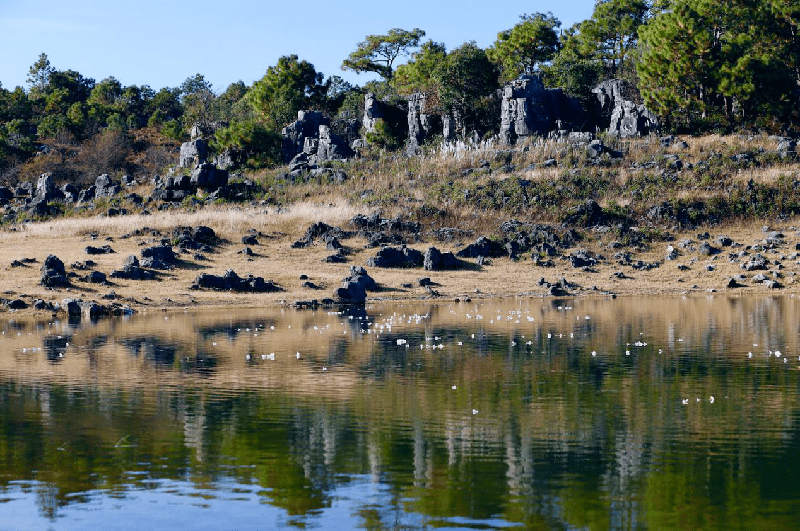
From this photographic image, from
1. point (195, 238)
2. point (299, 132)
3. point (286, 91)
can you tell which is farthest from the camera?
point (286, 91)

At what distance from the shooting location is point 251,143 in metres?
92.8

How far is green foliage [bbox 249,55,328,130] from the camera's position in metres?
104

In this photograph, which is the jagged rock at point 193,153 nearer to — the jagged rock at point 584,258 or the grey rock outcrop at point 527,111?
the grey rock outcrop at point 527,111

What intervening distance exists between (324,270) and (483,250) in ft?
36.3

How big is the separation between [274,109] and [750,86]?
48697mm

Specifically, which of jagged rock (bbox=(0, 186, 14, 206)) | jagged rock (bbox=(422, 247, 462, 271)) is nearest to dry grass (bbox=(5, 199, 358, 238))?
jagged rock (bbox=(422, 247, 462, 271))

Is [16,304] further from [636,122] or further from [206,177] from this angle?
[636,122]

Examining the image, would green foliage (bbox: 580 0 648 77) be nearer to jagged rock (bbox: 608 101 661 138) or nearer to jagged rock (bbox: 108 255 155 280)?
jagged rock (bbox: 608 101 661 138)

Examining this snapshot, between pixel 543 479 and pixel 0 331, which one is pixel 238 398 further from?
pixel 0 331

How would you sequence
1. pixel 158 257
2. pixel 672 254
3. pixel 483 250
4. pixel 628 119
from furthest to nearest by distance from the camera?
1. pixel 628 119
2. pixel 483 250
3. pixel 672 254
4. pixel 158 257

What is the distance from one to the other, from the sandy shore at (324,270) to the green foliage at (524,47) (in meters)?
39.0

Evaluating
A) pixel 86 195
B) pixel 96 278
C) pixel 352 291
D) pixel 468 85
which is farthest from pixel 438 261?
pixel 86 195

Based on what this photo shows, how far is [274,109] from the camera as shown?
10406 centimetres

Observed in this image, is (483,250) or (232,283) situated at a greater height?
(483,250)
